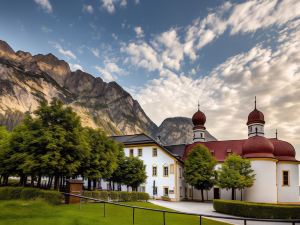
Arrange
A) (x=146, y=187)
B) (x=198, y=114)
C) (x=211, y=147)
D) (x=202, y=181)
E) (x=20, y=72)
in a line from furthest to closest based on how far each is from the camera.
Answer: (x=20, y=72), (x=198, y=114), (x=211, y=147), (x=146, y=187), (x=202, y=181)

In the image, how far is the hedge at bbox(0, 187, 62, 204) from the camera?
22.5 m

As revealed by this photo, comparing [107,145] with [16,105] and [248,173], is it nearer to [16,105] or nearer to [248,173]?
[248,173]

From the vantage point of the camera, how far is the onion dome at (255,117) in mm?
51531

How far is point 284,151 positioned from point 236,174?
1422cm

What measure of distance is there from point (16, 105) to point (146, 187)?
10905 centimetres

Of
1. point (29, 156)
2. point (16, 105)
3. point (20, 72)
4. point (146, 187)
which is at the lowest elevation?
point (146, 187)

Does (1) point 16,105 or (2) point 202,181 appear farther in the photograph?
(1) point 16,105

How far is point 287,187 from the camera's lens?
4806 centimetres

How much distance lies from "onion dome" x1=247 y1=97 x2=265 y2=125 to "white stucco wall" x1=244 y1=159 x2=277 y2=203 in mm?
9743

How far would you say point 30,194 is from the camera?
77.2 ft

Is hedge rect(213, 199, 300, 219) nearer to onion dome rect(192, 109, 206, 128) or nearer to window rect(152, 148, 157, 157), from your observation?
window rect(152, 148, 157, 157)

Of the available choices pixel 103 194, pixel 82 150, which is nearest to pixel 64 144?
pixel 82 150

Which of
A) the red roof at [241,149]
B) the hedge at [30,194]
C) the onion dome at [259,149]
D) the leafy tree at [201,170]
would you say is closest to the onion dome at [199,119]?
the red roof at [241,149]

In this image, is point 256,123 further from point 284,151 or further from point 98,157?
point 98,157
